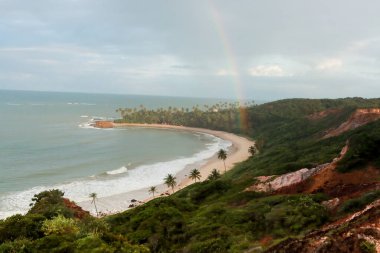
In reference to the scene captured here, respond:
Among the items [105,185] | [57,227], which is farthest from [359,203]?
[105,185]

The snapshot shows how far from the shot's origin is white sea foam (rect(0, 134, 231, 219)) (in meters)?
66.6

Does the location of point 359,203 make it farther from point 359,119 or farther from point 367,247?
point 359,119

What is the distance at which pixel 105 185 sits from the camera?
266 feet

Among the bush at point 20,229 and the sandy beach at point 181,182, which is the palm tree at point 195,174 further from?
the bush at point 20,229

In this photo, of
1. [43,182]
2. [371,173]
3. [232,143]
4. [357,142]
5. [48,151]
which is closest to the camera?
[371,173]

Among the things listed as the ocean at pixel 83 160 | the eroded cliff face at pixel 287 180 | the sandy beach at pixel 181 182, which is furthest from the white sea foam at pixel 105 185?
the eroded cliff face at pixel 287 180

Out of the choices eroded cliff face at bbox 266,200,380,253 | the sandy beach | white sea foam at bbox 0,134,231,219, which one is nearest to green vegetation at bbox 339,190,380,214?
eroded cliff face at bbox 266,200,380,253

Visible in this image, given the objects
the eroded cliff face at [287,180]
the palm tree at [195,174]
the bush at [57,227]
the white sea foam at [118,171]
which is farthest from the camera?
the white sea foam at [118,171]

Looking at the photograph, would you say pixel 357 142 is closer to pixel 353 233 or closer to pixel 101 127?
pixel 353 233

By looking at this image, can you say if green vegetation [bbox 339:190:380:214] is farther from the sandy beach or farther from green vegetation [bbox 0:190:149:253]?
the sandy beach

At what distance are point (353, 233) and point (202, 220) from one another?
22241 mm

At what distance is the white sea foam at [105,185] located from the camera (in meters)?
66.6

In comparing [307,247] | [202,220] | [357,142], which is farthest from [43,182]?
[307,247]

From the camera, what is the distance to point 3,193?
2864 inches
